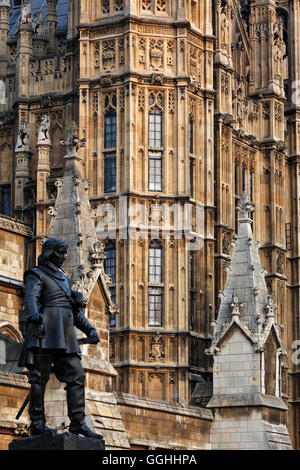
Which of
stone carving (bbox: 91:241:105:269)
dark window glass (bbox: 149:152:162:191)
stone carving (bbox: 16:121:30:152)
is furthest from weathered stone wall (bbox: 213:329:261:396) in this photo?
stone carving (bbox: 16:121:30:152)

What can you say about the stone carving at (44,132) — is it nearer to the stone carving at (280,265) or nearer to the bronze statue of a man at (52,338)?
the stone carving at (280,265)

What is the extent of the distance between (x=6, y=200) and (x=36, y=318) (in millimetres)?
32044

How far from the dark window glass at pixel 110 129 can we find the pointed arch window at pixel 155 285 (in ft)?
12.0

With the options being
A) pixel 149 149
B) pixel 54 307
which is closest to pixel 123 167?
pixel 149 149

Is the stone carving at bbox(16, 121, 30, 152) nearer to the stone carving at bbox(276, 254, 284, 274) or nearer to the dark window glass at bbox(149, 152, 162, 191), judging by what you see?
the dark window glass at bbox(149, 152, 162, 191)

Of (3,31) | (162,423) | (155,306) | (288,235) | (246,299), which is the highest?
(3,31)

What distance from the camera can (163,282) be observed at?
46.1 meters

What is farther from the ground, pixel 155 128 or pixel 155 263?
pixel 155 128

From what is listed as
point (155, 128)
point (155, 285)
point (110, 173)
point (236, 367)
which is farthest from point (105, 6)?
point (236, 367)

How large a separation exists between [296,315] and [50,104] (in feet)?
44.1

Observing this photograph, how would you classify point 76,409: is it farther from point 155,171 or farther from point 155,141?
point 155,141

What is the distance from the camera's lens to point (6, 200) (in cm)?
5156

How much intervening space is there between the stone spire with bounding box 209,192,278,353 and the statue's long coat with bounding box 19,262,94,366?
15703 mm
